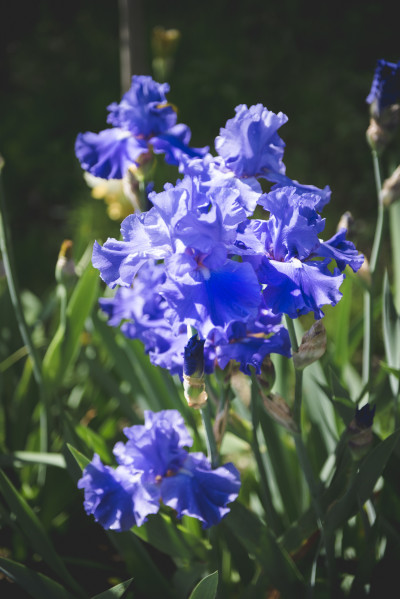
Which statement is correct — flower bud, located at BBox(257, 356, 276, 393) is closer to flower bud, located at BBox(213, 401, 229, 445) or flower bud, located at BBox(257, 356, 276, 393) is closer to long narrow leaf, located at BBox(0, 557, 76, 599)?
flower bud, located at BBox(213, 401, 229, 445)

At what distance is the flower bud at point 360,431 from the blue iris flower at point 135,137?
1.75 ft

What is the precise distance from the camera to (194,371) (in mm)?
772

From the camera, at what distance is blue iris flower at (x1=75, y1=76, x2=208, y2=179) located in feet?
3.31

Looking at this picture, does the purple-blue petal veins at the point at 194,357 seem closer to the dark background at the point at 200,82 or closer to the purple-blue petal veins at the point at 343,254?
the purple-blue petal veins at the point at 343,254

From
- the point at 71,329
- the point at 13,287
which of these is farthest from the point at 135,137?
the point at 71,329

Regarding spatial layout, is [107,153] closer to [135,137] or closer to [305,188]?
[135,137]

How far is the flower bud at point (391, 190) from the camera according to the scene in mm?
1073

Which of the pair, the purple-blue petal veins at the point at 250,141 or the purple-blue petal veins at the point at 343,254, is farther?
the purple-blue petal veins at the point at 250,141

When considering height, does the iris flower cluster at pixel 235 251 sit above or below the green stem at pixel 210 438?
above

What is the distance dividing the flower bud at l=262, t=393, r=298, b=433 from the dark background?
2487mm

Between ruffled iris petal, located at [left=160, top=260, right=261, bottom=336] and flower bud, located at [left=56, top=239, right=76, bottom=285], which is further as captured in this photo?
flower bud, located at [left=56, top=239, right=76, bottom=285]

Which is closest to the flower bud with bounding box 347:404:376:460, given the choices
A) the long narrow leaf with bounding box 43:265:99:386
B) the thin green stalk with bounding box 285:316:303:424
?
the thin green stalk with bounding box 285:316:303:424

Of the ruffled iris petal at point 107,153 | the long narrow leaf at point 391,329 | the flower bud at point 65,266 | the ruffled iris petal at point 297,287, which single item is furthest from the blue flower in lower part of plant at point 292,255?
the flower bud at point 65,266

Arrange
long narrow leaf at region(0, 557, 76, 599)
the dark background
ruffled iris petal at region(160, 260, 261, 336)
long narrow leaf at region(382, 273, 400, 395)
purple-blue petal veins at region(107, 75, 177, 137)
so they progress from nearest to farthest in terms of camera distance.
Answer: ruffled iris petal at region(160, 260, 261, 336), long narrow leaf at region(0, 557, 76, 599), purple-blue petal veins at region(107, 75, 177, 137), long narrow leaf at region(382, 273, 400, 395), the dark background
